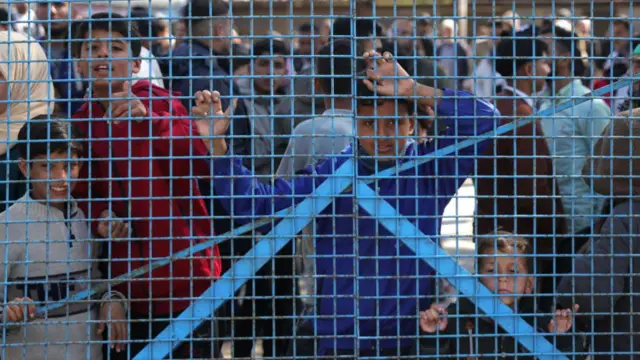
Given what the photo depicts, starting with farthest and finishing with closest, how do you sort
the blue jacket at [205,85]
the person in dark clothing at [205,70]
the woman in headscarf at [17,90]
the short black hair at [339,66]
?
the blue jacket at [205,85] < the person in dark clothing at [205,70] < the woman in headscarf at [17,90] < the short black hair at [339,66]

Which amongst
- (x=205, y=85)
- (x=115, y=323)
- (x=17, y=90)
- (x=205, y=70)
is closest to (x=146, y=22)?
(x=205, y=70)

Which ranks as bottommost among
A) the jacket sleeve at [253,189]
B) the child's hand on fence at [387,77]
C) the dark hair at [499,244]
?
the dark hair at [499,244]

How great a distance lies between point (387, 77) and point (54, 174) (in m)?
1.33

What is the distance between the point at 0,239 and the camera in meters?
3.81

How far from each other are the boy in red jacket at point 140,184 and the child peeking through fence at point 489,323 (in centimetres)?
87

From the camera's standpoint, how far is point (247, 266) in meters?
3.60

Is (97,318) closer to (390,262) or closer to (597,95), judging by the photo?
(390,262)

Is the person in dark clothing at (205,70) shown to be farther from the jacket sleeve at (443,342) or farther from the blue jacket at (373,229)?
the jacket sleeve at (443,342)

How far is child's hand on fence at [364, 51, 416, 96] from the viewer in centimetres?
347

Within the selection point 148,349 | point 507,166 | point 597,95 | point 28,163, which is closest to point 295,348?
point 148,349

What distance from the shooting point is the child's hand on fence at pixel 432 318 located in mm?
3631

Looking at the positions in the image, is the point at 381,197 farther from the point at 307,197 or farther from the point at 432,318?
the point at 432,318

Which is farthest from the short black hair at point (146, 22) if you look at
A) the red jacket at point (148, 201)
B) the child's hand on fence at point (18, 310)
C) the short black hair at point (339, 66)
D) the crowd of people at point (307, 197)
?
the child's hand on fence at point (18, 310)

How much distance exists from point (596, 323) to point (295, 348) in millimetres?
1250
